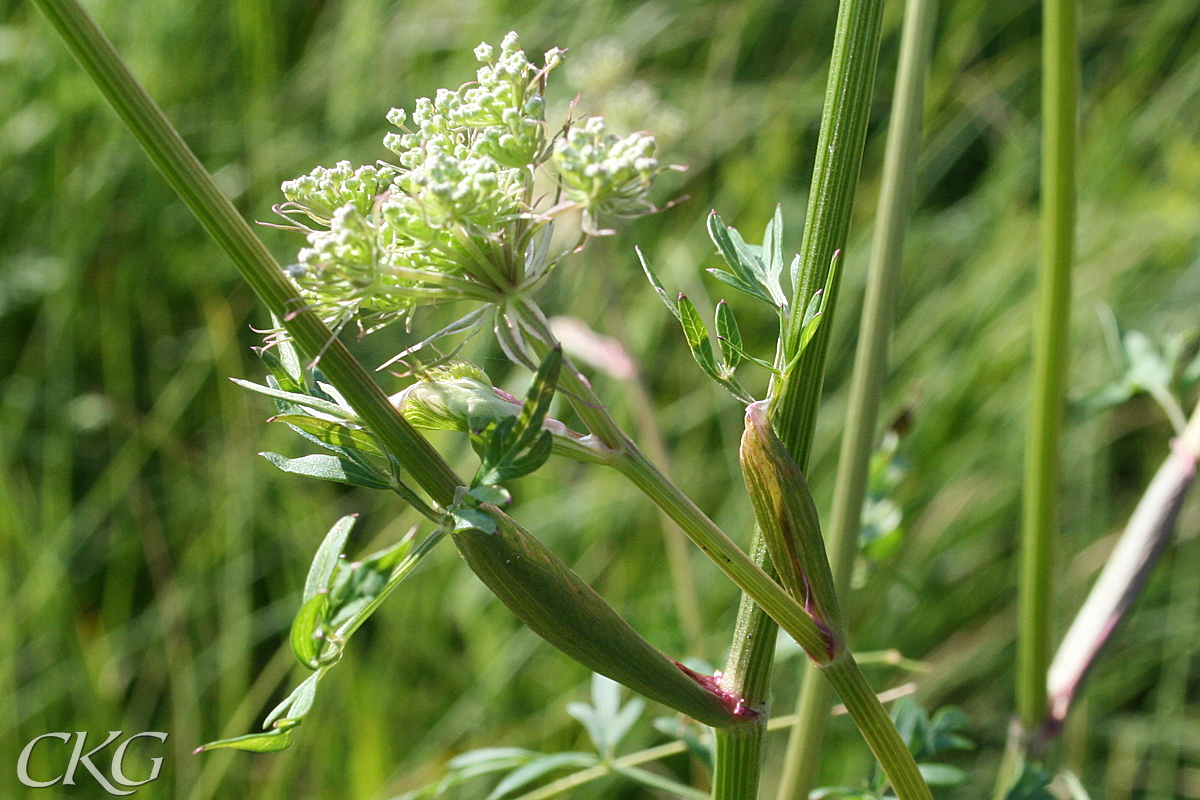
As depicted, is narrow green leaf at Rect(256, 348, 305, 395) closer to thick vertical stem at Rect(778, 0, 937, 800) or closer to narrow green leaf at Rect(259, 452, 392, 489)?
narrow green leaf at Rect(259, 452, 392, 489)

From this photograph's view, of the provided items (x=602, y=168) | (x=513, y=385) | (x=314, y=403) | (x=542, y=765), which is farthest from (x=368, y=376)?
(x=513, y=385)

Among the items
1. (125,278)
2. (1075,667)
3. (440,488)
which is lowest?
(1075,667)

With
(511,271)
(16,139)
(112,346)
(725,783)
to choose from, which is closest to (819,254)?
(511,271)

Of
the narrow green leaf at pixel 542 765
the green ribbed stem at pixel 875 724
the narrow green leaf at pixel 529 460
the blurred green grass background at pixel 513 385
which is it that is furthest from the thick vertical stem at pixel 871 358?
the blurred green grass background at pixel 513 385

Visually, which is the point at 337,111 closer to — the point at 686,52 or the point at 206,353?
the point at 206,353

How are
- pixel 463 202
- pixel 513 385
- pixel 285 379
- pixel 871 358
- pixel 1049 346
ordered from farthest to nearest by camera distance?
pixel 513 385 < pixel 1049 346 < pixel 871 358 < pixel 285 379 < pixel 463 202

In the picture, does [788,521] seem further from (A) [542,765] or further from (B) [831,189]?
(A) [542,765]

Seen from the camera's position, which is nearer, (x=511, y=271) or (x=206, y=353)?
(x=511, y=271)
